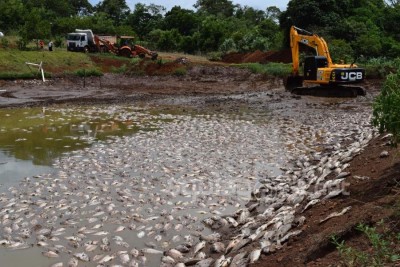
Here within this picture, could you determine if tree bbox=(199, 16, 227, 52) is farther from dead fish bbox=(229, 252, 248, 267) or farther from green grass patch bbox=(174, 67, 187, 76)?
dead fish bbox=(229, 252, 248, 267)

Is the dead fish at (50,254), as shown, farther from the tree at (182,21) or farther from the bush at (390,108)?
the tree at (182,21)

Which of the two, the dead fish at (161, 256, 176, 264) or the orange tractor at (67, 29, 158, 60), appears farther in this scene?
the orange tractor at (67, 29, 158, 60)

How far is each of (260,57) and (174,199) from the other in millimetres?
35042

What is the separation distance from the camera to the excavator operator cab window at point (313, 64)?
75.9 feet

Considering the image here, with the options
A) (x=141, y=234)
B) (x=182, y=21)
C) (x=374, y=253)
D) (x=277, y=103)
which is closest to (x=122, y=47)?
(x=277, y=103)

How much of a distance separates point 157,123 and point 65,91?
1410 centimetres

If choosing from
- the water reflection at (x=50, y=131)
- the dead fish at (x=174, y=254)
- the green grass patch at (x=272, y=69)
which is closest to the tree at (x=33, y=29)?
the green grass patch at (x=272, y=69)

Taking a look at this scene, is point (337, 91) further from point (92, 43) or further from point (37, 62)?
point (92, 43)

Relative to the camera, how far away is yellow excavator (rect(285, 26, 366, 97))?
2244cm

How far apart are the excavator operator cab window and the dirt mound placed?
641 inches

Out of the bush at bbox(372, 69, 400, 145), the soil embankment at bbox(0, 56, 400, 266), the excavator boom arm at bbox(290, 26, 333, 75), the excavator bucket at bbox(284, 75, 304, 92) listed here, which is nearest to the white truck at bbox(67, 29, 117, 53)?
the soil embankment at bbox(0, 56, 400, 266)

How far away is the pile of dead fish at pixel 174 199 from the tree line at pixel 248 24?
85.7 ft

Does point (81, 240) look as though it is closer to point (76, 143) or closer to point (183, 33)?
point (76, 143)

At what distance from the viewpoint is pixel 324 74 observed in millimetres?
22672
